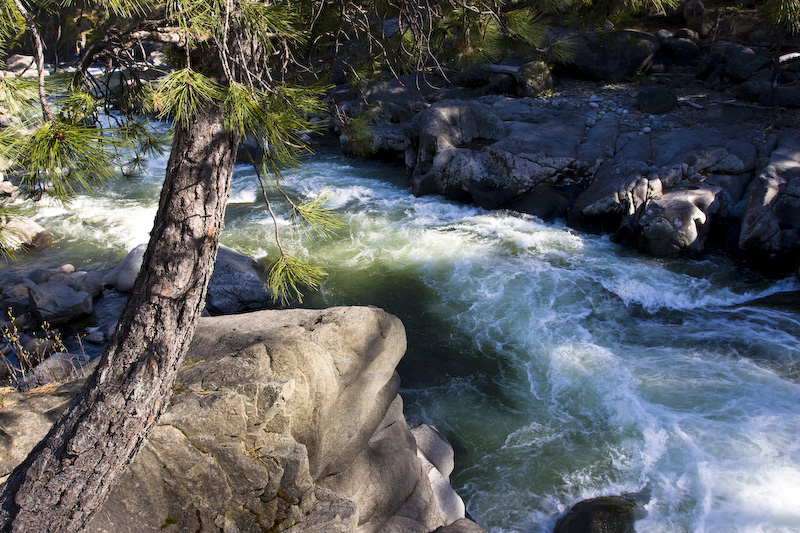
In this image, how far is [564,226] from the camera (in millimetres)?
10422

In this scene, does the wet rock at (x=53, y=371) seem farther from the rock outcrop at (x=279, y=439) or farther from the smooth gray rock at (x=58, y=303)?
the rock outcrop at (x=279, y=439)

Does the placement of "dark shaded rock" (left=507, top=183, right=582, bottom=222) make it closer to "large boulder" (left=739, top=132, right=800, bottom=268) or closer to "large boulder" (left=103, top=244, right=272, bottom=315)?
"large boulder" (left=739, top=132, right=800, bottom=268)

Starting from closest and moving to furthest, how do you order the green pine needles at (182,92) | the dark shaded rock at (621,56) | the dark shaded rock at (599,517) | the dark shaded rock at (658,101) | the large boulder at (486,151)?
1. the green pine needles at (182,92)
2. the dark shaded rock at (599,517)
3. the large boulder at (486,151)
4. the dark shaded rock at (658,101)
5. the dark shaded rock at (621,56)

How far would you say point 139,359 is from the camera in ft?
8.39

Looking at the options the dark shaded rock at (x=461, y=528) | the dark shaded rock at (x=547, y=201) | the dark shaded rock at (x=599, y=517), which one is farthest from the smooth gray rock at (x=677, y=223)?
the dark shaded rock at (x=461, y=528)

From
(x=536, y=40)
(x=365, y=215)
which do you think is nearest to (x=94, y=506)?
(x=536, y=40)

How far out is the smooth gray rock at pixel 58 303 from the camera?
7.49 m

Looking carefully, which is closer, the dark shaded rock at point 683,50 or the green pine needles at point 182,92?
the green pine needles at point 182,92

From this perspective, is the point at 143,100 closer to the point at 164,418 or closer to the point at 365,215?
the point at 164,418

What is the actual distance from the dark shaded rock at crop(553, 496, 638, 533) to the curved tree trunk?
3.65m

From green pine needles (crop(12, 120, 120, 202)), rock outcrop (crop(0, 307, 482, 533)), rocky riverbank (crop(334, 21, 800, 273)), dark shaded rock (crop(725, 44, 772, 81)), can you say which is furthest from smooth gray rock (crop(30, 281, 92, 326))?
dark shaded rock (crop(725, 44, 772, 81))

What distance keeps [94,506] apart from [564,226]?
9.29 metres

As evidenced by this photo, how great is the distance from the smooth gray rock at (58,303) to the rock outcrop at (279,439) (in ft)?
13.2

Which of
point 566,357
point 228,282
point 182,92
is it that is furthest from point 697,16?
point 182,92
